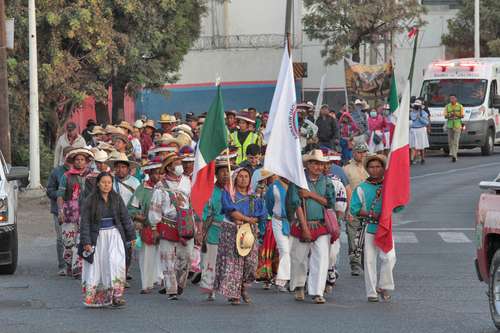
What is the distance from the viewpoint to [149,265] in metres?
15.5

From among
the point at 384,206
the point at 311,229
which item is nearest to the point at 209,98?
the point at 311,229

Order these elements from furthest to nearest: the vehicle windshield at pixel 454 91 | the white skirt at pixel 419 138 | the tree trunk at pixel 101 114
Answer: the tree trunk at pixel 101 114 → the vehicle windshield at pixel 454 91 → the white skirt at pixel 419 138

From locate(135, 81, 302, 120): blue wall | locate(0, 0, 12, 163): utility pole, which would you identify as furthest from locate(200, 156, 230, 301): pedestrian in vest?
locate(135, 81, 302, 120): blue wall

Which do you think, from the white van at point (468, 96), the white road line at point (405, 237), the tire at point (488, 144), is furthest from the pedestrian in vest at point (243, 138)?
the tire at point (488, 144)

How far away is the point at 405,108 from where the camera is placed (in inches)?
576

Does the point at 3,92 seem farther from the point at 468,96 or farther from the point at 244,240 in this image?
the point at 468,96

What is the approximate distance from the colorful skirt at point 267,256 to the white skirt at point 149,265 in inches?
43.7

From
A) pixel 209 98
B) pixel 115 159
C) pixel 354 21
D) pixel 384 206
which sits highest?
pixel 354 21

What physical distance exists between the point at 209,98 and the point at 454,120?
22.3m

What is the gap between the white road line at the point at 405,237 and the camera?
2105 cm

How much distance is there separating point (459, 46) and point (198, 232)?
148 feet

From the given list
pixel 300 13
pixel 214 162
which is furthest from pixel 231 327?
pixel 300 13

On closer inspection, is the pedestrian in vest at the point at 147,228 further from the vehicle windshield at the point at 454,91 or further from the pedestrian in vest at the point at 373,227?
the vehicle windshield at the point at 454,91

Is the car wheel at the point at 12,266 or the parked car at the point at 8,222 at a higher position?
the parked car at the point at 8,222
